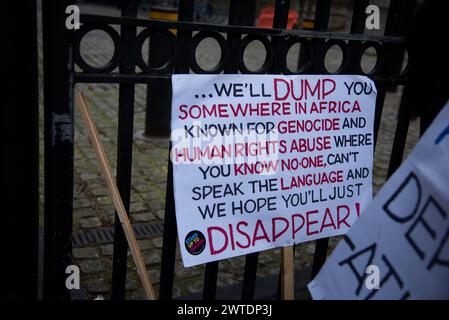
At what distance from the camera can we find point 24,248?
1.92 meters

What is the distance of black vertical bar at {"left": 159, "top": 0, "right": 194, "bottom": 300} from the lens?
1.73m

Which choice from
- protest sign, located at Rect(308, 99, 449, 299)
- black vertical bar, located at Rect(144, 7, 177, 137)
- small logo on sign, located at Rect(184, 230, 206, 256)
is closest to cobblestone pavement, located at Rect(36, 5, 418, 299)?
black vertical bar, located at Rect(144, 7, 177, 137)

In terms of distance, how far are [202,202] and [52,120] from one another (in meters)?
0.65

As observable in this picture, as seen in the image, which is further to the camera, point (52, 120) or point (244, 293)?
point (244, 293)

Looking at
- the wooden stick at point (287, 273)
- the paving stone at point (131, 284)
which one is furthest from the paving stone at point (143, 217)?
the wooden stick at point (287, 273)

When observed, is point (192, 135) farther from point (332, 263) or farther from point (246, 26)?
point (332, 263)

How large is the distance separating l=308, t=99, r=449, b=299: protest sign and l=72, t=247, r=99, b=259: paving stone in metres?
1.98

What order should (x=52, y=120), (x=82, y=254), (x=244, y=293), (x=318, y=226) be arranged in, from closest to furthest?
(x=52, y=120) < (x=318, y=226) < (x=244, y=293) < (x=82, y=254)

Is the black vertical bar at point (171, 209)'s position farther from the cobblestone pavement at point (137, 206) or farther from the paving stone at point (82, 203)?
the paving stone at point (82, 203)

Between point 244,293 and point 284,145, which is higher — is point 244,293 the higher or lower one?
the lower one

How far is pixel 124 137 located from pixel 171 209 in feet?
1.21

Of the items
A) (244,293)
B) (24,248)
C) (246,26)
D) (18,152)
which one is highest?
(246,26)

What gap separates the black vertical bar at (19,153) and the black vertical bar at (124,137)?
339mm
